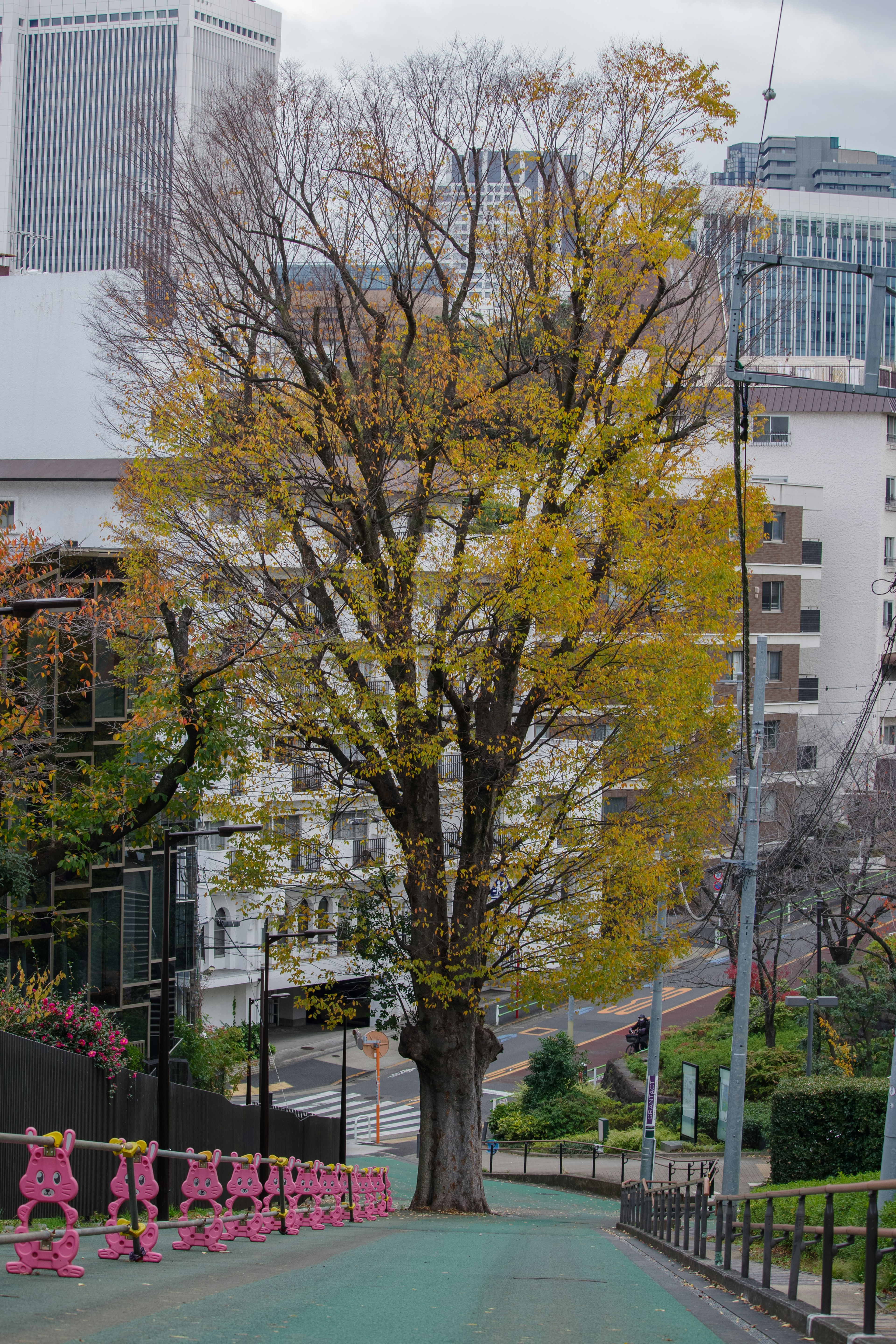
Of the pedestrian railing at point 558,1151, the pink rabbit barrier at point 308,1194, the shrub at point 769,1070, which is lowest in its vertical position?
the pedestrian railing at point 558,1151

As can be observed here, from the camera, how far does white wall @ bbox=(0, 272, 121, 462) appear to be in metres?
41.0

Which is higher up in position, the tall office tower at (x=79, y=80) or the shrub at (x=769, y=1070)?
the tall office tower at (x=79, y=80)

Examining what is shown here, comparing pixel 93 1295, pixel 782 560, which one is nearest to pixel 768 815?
pixel 782 560

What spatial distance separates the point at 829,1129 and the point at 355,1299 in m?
11.3

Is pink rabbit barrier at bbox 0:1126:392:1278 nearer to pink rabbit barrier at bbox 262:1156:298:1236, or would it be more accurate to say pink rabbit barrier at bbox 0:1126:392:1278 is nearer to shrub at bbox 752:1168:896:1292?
pink rabbit barrier at bbox 262:1156:298:1236

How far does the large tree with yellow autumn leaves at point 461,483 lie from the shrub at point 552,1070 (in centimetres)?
1529

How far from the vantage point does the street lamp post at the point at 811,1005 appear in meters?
22.5

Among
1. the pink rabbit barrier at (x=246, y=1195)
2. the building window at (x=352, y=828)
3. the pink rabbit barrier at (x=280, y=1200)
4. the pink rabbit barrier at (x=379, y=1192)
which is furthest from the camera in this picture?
the building window at (x=352, y=828)

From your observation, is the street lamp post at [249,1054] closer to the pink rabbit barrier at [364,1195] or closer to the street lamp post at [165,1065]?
the pink rabbit barrier at [364,1195]

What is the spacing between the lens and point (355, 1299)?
822 centimetres

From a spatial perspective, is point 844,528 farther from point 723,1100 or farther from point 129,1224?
point 129,1224

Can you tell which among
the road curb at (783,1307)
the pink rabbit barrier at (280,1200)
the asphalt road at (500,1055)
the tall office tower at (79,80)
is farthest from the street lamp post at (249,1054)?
the tall office tower at (79,80)

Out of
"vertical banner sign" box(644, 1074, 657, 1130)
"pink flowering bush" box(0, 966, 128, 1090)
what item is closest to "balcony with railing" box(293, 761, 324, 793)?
"pink flowering bush" box(0, 966, 128, 1090)

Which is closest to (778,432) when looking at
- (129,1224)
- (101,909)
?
(101,909)
